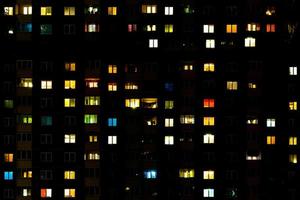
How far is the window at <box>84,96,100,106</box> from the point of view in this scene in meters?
84.8

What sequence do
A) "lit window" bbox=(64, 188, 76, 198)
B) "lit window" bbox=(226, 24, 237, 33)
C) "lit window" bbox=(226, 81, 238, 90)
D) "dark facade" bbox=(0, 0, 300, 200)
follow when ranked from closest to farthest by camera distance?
"lit window" bbox=(64, 188, 76, 198) < "dark facade" bbox=(0, 0, 300, 200) < "lit window" bbox=(226, 24, 237, 33) < "lit window" bbox=(226, 81, 238, 90)

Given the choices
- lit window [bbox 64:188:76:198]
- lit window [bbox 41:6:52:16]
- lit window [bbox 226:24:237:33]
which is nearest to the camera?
lit window [bbox 64:188:76:198]

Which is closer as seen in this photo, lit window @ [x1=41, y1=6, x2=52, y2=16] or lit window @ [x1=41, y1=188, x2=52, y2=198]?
lit window @ [x1=41, y1=188, x2=52, y2=198]

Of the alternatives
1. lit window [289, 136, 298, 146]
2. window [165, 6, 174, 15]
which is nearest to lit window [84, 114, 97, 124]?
window [165, 6, 174, 15]

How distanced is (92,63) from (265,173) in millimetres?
21806

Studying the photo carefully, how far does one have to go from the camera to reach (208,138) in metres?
85.0

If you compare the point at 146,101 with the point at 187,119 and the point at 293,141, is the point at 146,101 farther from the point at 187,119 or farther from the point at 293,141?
the point at 293,141

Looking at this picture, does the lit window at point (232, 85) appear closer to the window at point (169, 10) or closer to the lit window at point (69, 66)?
the window at point (169, 10)

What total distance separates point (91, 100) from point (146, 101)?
19.2 ft

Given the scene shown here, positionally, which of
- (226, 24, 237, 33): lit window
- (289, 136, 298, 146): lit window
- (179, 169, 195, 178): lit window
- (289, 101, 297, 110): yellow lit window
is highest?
(226, 24, 237, 33): lit window

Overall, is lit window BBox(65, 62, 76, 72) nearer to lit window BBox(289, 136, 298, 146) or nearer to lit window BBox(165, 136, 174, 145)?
lit window BBox(165, 136, 174, 145)

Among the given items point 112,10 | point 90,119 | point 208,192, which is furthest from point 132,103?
point 208,192

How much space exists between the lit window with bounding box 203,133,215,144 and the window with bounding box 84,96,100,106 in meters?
11.9

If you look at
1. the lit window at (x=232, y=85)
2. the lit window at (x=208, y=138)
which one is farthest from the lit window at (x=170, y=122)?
the lit window at (x=232, y=85)
